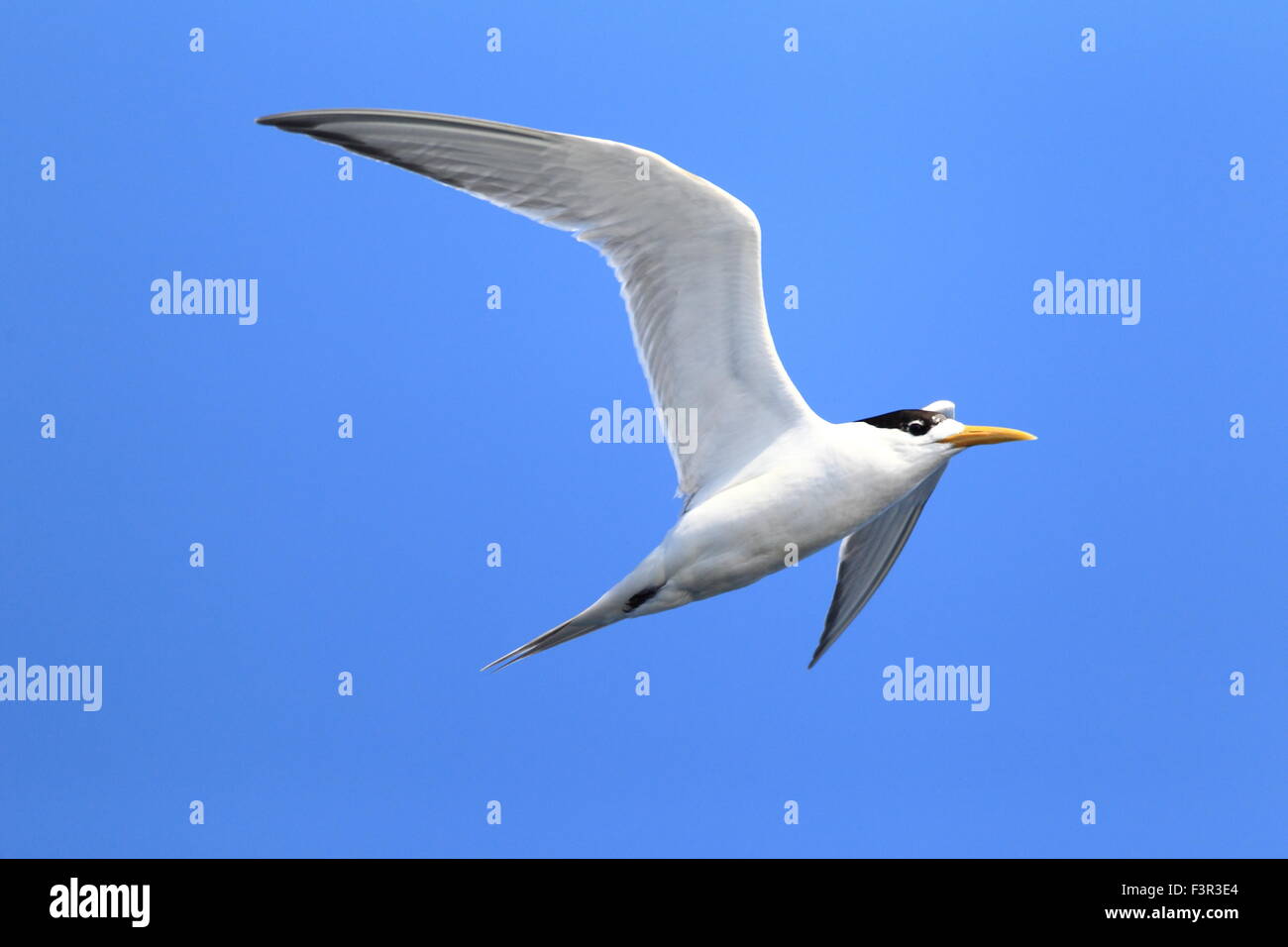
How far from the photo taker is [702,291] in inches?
229

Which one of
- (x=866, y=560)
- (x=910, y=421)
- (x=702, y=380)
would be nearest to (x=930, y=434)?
(x=910, y=421)

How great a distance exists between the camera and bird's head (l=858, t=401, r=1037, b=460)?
585 cm

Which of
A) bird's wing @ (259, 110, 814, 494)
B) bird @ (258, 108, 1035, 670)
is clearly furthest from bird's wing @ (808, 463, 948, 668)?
bird's wing @ (259, 110, 814, 494)

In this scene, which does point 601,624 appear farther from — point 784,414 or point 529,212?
point 529,212

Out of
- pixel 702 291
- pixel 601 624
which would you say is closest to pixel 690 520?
pixel 601 624

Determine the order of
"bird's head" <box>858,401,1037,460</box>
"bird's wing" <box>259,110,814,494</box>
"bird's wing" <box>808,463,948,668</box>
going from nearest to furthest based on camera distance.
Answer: "bird's wing" <box>259,110,814,494</box>
"bird's head" <box>858,401,1037,460</box>
"bird's wing" <box>808,463,948,668</box>

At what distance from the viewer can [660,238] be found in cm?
576

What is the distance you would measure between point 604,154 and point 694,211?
1.54 feet

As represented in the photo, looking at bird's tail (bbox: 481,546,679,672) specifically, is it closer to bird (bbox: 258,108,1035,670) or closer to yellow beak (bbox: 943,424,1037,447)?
bird (bbox: 258,108,1035,670)

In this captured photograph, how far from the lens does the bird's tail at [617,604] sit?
19.1 feet

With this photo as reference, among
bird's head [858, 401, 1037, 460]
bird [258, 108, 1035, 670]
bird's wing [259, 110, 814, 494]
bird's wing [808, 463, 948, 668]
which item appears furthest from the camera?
bird's wing [808, 463, 948, 668]

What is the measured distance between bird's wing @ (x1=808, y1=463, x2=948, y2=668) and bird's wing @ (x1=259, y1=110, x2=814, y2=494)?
4.57ft

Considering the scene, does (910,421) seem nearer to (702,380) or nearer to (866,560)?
(702,380)

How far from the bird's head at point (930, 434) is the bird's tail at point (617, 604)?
120 cm
